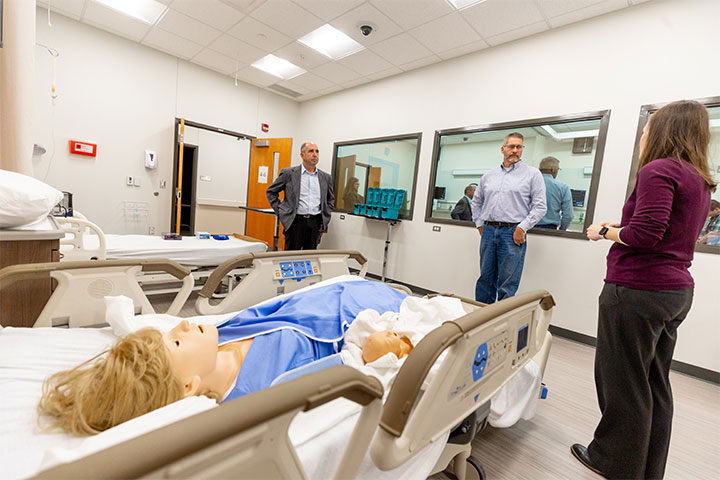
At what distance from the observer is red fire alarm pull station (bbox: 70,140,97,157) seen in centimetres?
419

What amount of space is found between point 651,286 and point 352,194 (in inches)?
177

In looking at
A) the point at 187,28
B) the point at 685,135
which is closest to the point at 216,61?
the point at 187,28

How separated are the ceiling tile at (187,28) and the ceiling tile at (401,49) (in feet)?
6.60

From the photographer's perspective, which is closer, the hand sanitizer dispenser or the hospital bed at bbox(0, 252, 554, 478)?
the hospital bed at bbox(0, 252, 554, 478)

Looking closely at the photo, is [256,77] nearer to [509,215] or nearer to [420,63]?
Result: [420,63]

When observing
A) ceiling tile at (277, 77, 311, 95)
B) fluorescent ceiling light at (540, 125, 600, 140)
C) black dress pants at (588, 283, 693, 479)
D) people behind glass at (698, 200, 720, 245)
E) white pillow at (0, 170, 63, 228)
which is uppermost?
ceiling tile at (277, 77, 311, 95)

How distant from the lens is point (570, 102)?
3.18 metres

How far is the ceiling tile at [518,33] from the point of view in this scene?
10.6 ft

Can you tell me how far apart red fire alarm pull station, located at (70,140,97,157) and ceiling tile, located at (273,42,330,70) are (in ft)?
8.86

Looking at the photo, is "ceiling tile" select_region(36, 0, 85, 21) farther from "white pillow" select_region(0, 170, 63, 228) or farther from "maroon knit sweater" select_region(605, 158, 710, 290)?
"maroon knit sweater" select_region(605, 158, 710, 290)

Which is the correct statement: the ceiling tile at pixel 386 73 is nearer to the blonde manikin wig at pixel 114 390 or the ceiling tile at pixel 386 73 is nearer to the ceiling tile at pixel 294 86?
the ceiling tile at pixel 294 86

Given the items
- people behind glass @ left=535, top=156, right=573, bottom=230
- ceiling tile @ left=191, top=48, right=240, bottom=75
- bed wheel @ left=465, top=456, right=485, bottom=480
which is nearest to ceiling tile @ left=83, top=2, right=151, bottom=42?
ceiling tile @ left=191, top=48, right=240, bottom=75

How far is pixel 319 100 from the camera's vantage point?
Answer: 19.6ft

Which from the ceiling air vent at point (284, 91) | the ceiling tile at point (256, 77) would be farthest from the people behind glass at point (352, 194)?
the ceiling tile at point (256, 77)
